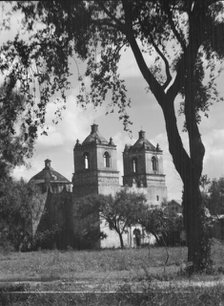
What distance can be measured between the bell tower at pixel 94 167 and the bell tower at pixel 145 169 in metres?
3.87

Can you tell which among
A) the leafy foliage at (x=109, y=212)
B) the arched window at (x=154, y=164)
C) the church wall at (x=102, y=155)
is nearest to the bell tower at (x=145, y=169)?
the arched window at (x=154, y=164)

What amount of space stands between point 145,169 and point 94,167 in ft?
26.1

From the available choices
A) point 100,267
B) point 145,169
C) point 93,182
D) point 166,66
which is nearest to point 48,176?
point 93,182

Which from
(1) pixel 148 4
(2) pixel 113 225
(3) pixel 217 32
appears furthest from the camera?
(2) pixel 113 225

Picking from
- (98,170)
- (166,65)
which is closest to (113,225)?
(98,170)

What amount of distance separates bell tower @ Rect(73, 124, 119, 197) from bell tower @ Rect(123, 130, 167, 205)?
387cm

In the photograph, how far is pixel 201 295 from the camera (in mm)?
7180

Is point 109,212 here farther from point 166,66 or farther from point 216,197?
point 166,66

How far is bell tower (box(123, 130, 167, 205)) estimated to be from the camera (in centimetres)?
6744

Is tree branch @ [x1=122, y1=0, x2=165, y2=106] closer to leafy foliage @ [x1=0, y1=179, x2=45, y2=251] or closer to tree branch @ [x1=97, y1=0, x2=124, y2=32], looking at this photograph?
tree branch @ [x1=97, y1=0, x2=124, y2=32]

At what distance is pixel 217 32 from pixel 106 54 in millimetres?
2458

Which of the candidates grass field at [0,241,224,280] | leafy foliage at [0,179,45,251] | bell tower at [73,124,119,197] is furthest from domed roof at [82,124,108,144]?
grass field at [0,241,224,280]

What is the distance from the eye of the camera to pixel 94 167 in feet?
205

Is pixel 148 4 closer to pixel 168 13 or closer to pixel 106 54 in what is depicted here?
pixel 168 13
